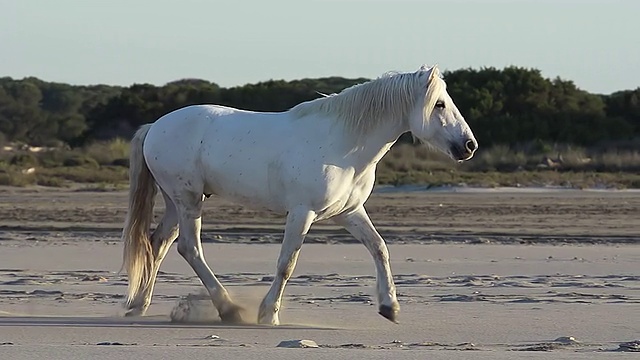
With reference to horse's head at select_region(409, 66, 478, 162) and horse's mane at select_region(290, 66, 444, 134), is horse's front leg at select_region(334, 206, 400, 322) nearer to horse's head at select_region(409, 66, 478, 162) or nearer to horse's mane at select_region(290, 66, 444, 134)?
horse's mane at select_region(290, 66, 444, 134)

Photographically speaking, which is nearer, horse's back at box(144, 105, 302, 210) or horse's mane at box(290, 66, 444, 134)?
horse's mane at box(290, 66, 444, 134)

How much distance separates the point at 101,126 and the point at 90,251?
37183 mm

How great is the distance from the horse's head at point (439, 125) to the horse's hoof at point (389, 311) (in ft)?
3.74

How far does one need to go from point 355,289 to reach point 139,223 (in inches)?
82.2

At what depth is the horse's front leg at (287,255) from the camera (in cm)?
861

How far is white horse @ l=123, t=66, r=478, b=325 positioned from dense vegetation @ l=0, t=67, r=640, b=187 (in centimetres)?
1916

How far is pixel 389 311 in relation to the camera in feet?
28.7

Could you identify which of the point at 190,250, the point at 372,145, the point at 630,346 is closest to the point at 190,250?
the point at 190,250

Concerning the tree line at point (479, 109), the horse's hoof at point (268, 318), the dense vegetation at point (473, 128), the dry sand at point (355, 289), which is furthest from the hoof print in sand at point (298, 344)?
the tree line at point (479, 109)

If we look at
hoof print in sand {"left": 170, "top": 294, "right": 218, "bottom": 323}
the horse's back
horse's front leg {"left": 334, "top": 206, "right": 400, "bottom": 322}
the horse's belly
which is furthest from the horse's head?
hoof print in sand {"left": 170, "top": 294, "right": 218, "bottom": 323}

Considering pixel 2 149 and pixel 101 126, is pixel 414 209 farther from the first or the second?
pixel 101 126

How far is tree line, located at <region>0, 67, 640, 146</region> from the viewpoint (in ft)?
133

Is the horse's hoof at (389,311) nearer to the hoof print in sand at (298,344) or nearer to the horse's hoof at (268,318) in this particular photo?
the horse's hoof at (268,318)

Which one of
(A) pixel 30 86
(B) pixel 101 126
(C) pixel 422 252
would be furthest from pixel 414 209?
(A) pixel 30 86
